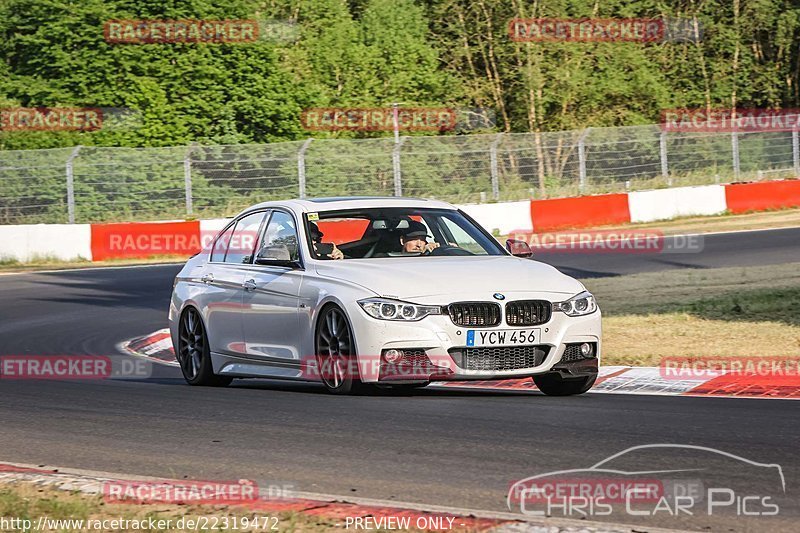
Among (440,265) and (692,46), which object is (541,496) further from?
(692,46)

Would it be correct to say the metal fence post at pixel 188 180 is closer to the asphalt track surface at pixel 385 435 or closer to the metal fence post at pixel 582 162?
the metal fence post at pixel 582 162

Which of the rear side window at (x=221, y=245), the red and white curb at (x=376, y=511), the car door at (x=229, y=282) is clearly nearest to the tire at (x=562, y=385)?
the car door at (x=229, y=282)

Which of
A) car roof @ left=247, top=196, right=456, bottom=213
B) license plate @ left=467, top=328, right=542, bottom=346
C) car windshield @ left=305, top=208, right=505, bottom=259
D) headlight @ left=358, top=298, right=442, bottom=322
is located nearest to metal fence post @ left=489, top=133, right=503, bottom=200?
car roof @ left=247, top=196, right=456, bottom=213

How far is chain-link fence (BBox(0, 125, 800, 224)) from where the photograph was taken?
31.1m

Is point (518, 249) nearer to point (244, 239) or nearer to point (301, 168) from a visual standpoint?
point (244, 239)

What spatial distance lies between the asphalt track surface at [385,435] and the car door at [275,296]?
15.0 inches

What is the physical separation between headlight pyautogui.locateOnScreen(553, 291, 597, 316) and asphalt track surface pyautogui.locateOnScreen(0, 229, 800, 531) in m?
0.63

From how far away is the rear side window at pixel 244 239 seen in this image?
11.4m

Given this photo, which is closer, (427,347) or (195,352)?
(427,347)

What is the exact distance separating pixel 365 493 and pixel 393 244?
175 inches

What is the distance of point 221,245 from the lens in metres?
12.0

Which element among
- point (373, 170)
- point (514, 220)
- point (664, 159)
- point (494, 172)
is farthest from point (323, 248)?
point (664, 159)

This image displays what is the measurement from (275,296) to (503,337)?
2.06 meters

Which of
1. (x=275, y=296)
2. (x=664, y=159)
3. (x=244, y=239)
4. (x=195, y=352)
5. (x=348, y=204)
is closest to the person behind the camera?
(x=275, y=296)
